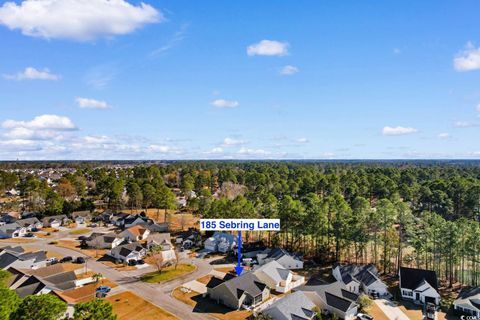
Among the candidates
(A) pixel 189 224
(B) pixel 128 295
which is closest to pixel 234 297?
(B) pixel 128 295

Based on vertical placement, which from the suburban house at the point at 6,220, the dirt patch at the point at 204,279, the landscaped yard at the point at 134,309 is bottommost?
the dirt patch at the point at 204,279

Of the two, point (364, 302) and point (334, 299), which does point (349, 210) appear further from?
point (334, 299)

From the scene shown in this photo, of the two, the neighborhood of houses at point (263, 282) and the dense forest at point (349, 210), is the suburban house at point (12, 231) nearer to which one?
the dense forest at point (349, 210)

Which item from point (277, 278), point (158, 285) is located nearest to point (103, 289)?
point (158, 285)

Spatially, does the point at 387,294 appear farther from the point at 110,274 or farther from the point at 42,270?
the point at 42,270

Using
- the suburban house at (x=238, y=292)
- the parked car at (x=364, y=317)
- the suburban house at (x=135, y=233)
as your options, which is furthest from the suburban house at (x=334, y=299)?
the suburban house at (x=135, y=233)

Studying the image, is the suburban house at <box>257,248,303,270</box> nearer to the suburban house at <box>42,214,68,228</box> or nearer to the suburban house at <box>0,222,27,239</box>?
the suburban house at <box>42,214,68,228</box>

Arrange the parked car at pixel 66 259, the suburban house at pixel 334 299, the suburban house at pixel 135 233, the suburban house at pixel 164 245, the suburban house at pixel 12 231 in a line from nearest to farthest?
the suburban house at pixel 334 299, the parked car at pixel 66 259, the suburban house at pixel 164 245, the suburban house at pixel 135 233, the suburban house at pixel 12 231

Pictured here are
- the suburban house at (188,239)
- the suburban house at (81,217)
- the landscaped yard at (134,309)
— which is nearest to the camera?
the landscaped yard at (134,309)
